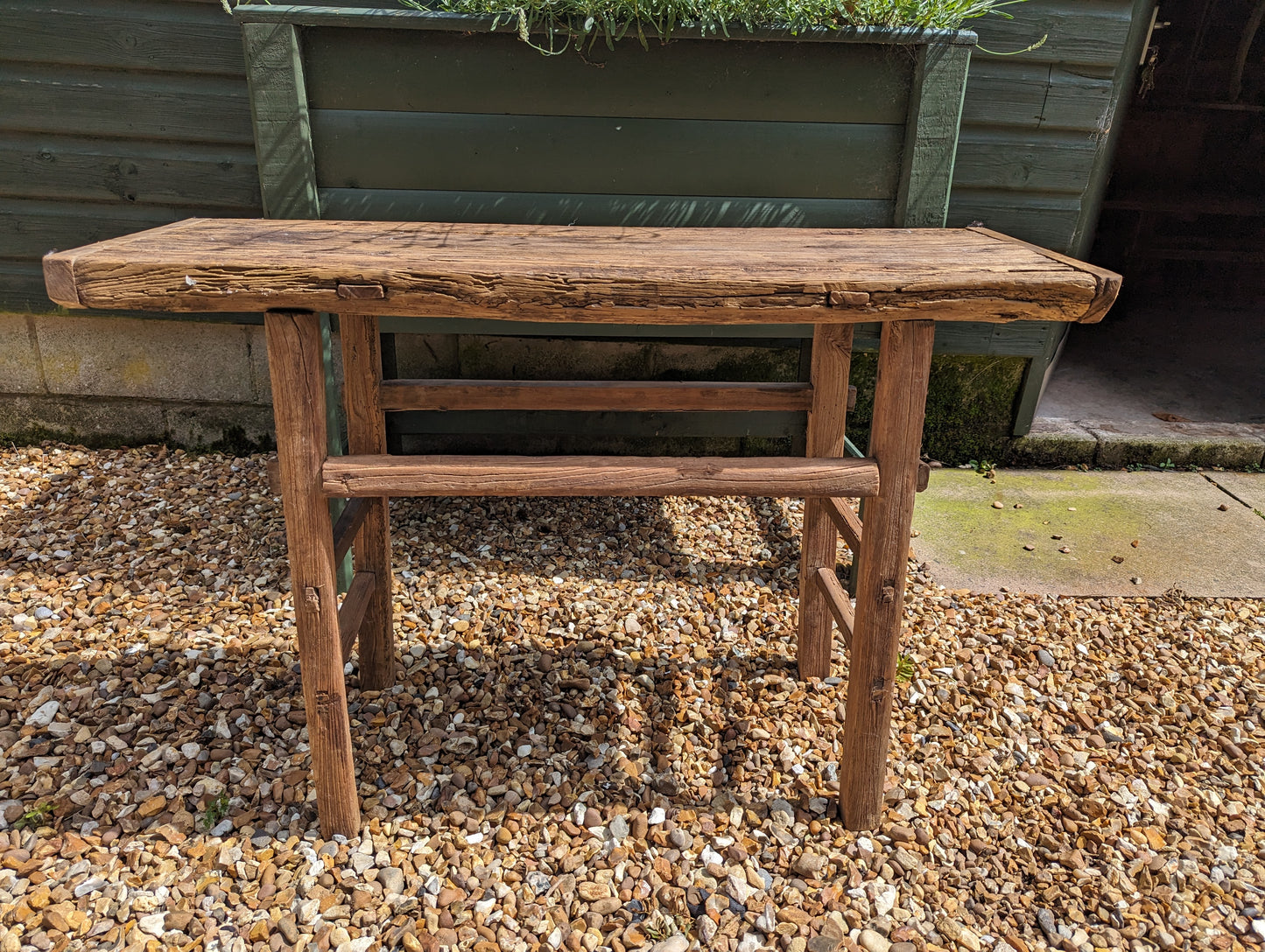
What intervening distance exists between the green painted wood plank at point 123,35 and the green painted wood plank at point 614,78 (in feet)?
3.91

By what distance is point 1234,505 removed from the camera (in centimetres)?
353

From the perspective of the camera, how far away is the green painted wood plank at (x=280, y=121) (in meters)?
2.21

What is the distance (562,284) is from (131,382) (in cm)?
307

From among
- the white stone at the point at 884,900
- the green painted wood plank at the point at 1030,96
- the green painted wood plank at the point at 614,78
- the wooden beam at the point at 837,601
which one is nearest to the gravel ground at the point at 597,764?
the white stone at the point at 884,900

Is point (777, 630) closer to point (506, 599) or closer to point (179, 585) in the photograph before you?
point (506, 599)

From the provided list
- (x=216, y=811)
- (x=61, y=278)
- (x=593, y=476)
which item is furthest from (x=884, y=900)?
(x=61, y=278)

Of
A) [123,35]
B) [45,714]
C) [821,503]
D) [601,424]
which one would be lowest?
[45,714]

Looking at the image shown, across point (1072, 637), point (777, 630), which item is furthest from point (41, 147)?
point (1072, 637)

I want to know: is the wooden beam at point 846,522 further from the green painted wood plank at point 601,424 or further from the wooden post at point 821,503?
the green painted wood plank at point 601,424

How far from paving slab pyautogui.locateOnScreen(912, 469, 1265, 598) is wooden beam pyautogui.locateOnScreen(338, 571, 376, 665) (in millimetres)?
1969

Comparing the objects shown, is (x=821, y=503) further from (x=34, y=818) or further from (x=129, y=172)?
(x=129, y=172)

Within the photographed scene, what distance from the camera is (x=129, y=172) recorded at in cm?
328

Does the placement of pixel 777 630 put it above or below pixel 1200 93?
below

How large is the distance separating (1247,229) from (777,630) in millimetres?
7031
